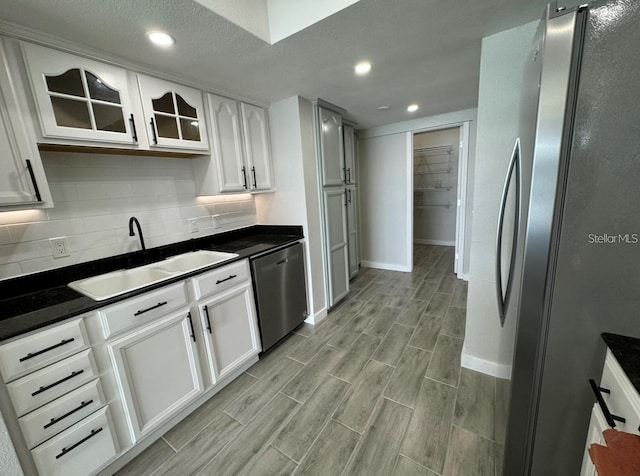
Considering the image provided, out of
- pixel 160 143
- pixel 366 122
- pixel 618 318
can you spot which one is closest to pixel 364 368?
pixel 618 318

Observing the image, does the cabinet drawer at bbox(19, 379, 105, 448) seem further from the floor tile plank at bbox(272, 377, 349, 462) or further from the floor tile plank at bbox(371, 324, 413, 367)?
the floor tile plank at bbox(371, 324, 413, 367)

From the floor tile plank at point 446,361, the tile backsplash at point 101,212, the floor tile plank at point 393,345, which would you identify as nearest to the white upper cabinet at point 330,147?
the tile backsplash at point 101,212

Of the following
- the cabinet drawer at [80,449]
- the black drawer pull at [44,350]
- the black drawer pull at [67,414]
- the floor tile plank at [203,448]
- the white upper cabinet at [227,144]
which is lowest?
the floor tile plank at [203,448]

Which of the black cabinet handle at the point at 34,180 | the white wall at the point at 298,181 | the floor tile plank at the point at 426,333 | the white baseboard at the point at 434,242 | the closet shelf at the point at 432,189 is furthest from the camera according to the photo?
the white baseboard at the point at 434,242

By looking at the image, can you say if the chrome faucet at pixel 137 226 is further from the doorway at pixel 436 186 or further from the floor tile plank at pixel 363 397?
the doorway at pixel 436 186

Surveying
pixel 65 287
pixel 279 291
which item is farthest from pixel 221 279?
pixel 65 287

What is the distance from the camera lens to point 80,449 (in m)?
1.20

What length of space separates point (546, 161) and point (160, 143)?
Answer: 6.76ft

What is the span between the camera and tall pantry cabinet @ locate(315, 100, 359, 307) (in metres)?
2.61

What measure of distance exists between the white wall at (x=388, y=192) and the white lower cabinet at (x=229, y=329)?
106 inches

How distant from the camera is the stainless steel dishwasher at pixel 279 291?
212cm

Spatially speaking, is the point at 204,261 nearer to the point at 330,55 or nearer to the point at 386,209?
the point at 330,55

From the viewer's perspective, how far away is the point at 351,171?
3.51 metres

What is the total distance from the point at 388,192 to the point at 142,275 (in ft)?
10.9
